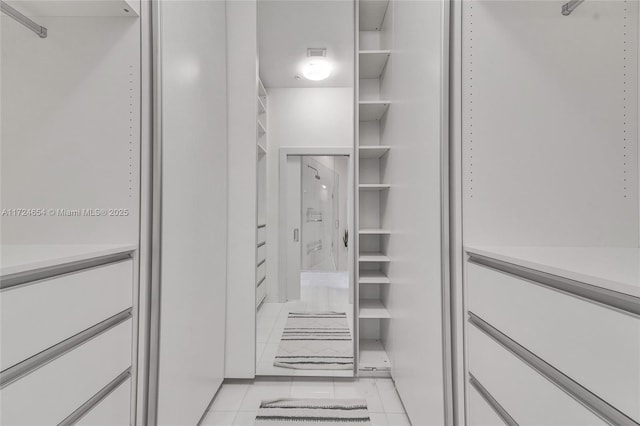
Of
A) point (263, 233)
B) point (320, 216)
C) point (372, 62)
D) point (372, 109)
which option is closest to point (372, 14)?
point (372, 62)

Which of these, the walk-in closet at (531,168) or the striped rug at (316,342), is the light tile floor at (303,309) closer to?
the striped rug at (316,342)

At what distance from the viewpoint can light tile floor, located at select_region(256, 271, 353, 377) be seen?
83.2 inches

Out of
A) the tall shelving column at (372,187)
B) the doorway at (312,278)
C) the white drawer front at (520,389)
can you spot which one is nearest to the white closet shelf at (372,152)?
the tall shelving column at (372,187)

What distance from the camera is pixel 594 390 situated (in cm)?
54

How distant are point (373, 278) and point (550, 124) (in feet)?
4.91

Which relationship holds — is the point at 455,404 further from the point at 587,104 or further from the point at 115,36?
the point at 115,36

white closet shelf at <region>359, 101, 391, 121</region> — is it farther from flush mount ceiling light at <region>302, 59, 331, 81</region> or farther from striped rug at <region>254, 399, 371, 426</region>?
striped rug at <region>254, 399, 371, 426</region>

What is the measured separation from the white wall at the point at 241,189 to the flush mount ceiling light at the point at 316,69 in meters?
0.92

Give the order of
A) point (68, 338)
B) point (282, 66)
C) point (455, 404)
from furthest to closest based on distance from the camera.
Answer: point (282, 66)
point (455, 404)
point (68, 338)

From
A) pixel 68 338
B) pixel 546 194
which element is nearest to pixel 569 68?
pixel 546 194

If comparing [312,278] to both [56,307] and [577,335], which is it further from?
[577,335]

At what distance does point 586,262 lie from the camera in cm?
67

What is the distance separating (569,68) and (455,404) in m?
1.16

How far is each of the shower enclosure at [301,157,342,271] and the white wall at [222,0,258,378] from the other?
5.81 ft
